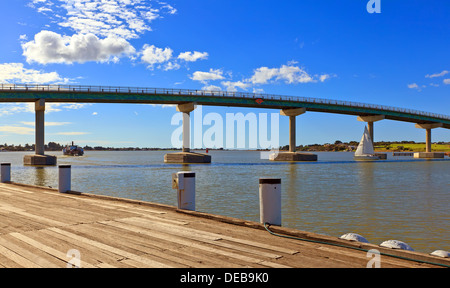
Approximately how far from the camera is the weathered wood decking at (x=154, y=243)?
5.09 meters

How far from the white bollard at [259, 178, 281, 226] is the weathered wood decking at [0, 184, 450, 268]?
0.34m

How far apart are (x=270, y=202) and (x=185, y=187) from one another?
108 inches

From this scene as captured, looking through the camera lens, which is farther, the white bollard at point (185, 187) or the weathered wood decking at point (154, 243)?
the white bollard at point (185, 187)

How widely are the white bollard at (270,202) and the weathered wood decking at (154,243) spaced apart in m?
0.34

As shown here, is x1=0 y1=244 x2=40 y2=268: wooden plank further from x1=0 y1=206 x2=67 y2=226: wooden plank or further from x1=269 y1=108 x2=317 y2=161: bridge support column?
x1=269 y1=108 x2=317 y2=161: bridge support column

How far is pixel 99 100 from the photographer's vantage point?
249 feet

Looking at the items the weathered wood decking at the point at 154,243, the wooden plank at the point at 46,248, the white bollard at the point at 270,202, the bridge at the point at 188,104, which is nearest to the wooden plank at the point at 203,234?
the weathered wood decking at the point at 154,243

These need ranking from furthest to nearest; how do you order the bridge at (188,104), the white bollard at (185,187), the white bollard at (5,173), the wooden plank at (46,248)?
the bridge at (188,104) → the white bollard at (5,173) → the white bollard at (185,187) → the wooden plank at (46,248)

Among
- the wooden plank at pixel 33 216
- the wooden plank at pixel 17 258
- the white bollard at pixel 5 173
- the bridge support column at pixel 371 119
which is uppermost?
the bridge support column at pixel 371 119

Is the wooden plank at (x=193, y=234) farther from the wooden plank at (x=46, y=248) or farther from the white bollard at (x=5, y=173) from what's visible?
the white bollard at (x=5, y=173)

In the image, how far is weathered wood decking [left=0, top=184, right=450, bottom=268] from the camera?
5.09 meters

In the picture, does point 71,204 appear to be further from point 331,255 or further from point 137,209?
point 331,255

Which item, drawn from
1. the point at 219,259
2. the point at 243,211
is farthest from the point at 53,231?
the point at 243,211

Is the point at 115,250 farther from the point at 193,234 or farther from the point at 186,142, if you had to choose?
the point at 186,142
